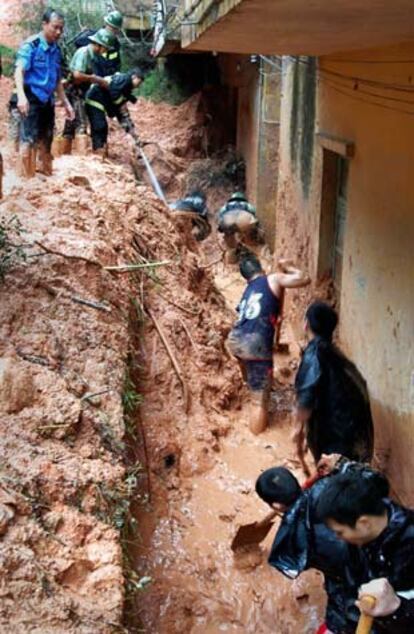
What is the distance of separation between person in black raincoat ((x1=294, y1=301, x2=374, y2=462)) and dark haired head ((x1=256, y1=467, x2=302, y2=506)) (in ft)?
3.76

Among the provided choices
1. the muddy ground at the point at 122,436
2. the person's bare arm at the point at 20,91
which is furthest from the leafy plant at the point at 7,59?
the person's bare arm at the point at 20,91

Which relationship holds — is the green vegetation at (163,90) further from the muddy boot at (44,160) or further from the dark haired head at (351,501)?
the dark haired head at (351,501)

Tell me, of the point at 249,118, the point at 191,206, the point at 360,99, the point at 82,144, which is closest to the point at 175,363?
the point at 360,99

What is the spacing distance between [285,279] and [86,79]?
4.82 meters

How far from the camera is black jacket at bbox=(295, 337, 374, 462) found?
4.66 meters

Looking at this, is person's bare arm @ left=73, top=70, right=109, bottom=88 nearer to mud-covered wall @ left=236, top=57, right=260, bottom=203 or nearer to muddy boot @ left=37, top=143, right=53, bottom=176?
muddy boot @ left=37, top=143, right=53, bottom=176

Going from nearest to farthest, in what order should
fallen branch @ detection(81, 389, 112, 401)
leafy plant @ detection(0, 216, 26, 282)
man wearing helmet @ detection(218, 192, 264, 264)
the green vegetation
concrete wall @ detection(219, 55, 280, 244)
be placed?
1. fallen branch @ detection(81, 389, 112, 401)
2. leafy plant @ detection(0, 216, 26, 282)
3. man wearing helmet @ detection(218, 192, 264, 264)
4. concrete wall @ detection(219, 55, 280, 244)
5. the green vegetation

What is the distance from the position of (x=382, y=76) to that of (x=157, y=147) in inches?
378

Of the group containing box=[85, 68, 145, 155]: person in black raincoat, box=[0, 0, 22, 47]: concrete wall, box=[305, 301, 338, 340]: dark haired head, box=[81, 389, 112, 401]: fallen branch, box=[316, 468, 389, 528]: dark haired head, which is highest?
box=[0, 0, 22, 47]: concrete wall

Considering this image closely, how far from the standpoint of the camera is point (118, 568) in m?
2.82

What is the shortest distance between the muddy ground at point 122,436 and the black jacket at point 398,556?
98cm

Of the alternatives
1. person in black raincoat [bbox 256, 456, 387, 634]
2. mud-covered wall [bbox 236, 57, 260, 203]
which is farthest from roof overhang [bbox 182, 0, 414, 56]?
mud-covered wall [bbox 236, 57, 260, 203]

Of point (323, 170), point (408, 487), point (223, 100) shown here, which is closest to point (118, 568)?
point (408, 487)

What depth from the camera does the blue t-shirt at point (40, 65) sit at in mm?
6895
